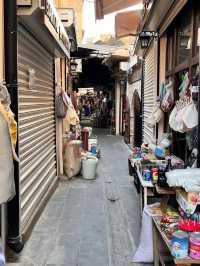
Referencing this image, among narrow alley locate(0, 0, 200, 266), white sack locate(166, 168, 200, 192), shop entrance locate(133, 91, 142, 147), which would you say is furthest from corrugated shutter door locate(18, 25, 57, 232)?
shop entrance locate(133, 91, 142, 147)

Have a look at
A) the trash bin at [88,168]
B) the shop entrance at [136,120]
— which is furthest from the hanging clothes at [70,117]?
the shop entrance at [136,120]

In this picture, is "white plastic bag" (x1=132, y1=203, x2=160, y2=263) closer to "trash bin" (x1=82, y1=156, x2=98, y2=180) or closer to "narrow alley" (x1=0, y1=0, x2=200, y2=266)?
"narrow alley" (x1=0, y1=0, x2=200, y2=266)

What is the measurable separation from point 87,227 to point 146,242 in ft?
5.64

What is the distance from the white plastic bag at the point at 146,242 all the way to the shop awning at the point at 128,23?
6670 mm

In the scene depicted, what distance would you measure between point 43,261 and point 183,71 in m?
3.41

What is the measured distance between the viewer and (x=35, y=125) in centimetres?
668

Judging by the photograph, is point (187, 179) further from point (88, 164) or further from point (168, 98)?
point (88, 164)

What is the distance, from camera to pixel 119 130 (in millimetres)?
23406

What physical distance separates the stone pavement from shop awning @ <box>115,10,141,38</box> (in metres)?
3.93

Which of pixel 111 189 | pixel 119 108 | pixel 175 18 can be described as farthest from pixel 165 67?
pixel 119 108

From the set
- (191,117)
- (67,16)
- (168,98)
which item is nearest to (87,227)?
(168,98)

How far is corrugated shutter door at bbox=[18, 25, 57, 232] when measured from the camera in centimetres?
562

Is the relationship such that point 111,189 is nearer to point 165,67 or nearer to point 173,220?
point 165,67

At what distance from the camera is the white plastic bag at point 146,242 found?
4434 millimetres
